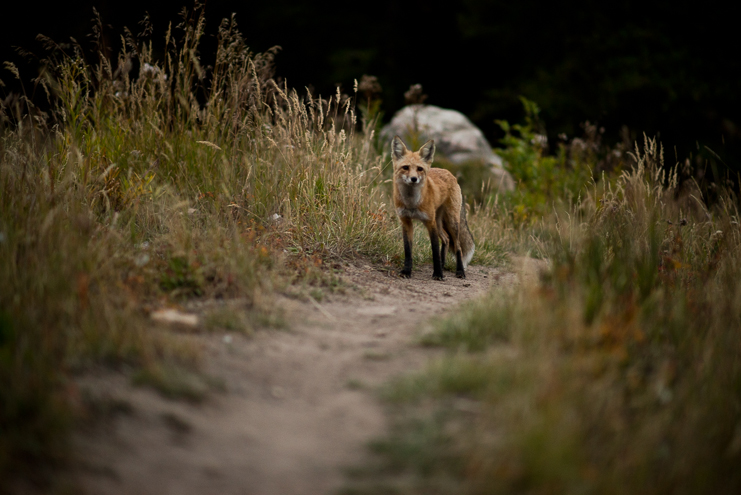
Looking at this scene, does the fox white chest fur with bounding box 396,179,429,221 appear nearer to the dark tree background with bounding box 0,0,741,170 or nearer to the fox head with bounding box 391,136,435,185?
the fox head with bounding box 391,136,435,185

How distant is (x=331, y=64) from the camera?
16.9 meters

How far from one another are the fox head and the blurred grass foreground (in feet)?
1.86

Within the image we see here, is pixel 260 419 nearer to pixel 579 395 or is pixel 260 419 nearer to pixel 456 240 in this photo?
pixel 579 395

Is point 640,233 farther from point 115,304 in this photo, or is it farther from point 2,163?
point 2,163

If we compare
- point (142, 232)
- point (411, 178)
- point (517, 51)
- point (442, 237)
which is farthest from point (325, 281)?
point (517, 51)

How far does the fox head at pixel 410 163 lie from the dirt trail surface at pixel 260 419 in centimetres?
205

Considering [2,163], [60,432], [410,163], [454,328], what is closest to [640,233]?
[410,163]

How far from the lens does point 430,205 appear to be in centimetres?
583

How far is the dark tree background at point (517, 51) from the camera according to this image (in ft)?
44.4

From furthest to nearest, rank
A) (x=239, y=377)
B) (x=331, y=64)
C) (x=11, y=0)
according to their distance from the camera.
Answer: (x=331, y=64), (x=11, y=0), (x=239, y=377)

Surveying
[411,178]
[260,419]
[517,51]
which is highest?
[517,51]

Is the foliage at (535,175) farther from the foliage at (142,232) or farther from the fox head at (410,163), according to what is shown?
the fox head at (410,163)

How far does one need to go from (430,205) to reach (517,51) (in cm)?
1325

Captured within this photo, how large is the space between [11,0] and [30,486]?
1435 cm
